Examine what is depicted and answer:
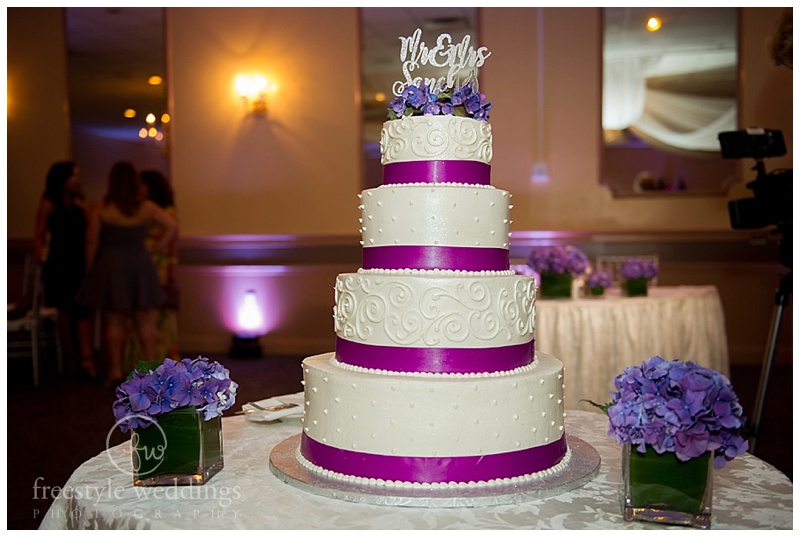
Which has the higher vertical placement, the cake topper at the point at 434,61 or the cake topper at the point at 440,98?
the cake topper at the point at 434,61

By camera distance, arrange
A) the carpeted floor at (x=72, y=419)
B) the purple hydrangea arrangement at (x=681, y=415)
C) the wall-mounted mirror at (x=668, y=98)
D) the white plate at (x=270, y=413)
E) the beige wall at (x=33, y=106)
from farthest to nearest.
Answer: the beige wall at (x=33, y=106) < the wall-mounted mirror at (x=668, y=98) < the carpeted floor at (x=72, y=419) < the white plate at (x=270, y=413) < the purple hydrangea arrangement at (x=681, y=415)

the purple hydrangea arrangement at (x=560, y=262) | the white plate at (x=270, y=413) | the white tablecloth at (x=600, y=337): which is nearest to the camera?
the white plate at (x=270, y=413)

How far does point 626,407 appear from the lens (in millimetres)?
1534

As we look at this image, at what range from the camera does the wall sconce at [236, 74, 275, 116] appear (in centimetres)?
810

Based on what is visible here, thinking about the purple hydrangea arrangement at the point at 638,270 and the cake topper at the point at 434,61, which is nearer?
the cake topper at the point at 434,61

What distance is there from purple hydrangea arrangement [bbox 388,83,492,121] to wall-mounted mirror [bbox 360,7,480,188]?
566 centimetres

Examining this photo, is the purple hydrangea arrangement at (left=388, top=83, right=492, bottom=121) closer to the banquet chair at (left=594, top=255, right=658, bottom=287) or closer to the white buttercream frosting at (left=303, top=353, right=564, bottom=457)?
the white buttercream frosting at (left=303, top=353, right=564, bottom=457)

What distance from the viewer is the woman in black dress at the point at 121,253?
5910 millimetres

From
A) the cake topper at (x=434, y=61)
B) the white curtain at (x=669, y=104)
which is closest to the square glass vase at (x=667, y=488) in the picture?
the cake topper at (x=434, y=61)

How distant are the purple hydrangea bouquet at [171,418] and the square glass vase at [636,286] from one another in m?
3.64

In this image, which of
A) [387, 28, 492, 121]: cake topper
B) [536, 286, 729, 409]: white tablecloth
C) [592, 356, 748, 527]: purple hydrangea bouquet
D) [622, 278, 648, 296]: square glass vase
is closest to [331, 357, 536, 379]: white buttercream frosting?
[592, 356, 748, 527]: purple hydrangea bouquet

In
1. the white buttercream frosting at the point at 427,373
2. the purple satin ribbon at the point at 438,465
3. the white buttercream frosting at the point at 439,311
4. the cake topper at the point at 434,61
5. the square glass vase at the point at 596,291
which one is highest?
the cake topper at the point at 434,61

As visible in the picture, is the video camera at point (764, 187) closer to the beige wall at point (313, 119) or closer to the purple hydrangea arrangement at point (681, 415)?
the purple hydrangea arrangement at point (681, 415)

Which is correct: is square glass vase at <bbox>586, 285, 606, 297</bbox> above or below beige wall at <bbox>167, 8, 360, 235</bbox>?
below
